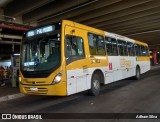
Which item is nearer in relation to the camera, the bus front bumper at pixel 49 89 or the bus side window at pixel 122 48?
the bus front bumper at pixel 49 89

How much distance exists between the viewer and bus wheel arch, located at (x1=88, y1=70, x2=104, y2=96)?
31.0ft

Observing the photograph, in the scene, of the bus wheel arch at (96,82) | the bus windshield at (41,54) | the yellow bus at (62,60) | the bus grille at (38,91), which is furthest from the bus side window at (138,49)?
the bus grille at (38,91)

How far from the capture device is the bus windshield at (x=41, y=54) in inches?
309

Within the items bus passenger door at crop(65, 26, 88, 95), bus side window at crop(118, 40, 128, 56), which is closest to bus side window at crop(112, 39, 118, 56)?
bus side window at crop(118, 40, 128, 56)

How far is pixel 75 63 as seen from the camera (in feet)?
27.3

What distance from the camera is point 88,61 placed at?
918 centimetres

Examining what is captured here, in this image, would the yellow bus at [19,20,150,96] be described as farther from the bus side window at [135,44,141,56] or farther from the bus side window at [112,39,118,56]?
the bus side window at [135,44,141,56]

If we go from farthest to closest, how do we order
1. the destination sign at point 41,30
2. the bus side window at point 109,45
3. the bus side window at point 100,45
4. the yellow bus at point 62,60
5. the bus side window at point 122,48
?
1. the bus side window at point 122,48
2. the bus side window at point 109,45
3. the bus side window at point 100,45
4. the destination sign at point 41,30
5. the yellow bus at point 62,60

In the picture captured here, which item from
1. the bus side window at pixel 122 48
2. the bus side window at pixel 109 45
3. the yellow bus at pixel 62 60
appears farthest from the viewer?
the bus side window at pixel 122 48

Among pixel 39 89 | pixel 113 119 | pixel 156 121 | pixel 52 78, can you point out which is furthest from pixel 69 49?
pixel 156 121

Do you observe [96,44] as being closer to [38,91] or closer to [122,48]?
[38,91]

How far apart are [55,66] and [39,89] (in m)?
1.10

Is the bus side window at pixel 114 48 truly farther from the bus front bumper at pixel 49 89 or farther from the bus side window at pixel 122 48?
the bus front bumper at pixel 49 89

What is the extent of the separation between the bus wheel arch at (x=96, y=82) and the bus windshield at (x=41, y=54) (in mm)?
2368
